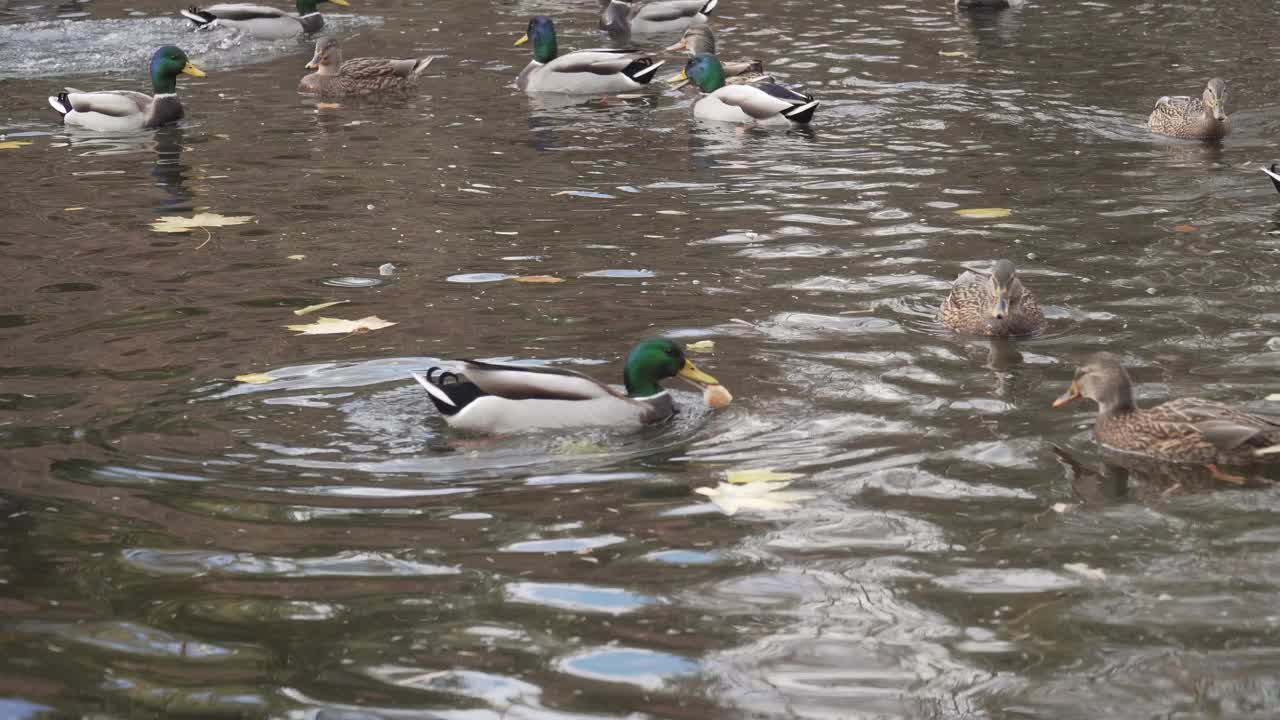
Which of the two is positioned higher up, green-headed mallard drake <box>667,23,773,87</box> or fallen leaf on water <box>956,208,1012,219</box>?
green-headed mallard drake <box>667,23,773,87</box>

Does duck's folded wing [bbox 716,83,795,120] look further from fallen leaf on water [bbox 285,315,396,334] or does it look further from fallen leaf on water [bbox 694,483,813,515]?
fallen leaf on water [bbox 694,483,813,515]

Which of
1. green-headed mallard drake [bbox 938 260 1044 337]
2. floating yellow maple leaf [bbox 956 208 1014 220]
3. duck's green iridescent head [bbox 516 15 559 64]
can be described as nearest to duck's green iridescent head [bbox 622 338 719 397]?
green-headed mallard drake [bbox 938 260 1044 337]

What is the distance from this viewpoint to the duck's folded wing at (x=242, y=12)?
21.3 m

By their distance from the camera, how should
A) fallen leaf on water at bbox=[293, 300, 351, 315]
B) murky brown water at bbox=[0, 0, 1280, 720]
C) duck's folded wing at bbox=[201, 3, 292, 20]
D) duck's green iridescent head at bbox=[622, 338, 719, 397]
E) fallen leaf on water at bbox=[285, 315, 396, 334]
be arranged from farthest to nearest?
duck's folded wing at bbox=[201, 3, 292, 20], fallen leaf on water at bbox=[293, 300, 351, 315], fallen leaf on water at bbox=[285, 315, 396, 334], duck's green iridescent head at bbox=[622, 338, 719, 397], murky brown water at bbox=[0, 0, 1280, 720]

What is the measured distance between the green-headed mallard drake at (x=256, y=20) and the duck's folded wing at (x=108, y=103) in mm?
5722

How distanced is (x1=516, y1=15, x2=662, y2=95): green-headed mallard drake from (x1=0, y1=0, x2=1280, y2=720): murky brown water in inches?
96.6

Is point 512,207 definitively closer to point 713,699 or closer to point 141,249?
point 141,249

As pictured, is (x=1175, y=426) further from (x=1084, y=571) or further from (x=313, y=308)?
(x=313, y=308)

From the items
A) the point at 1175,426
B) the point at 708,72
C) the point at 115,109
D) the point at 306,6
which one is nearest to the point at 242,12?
the point at 306,6

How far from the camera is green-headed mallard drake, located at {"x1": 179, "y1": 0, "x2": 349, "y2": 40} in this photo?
21344 millimetres

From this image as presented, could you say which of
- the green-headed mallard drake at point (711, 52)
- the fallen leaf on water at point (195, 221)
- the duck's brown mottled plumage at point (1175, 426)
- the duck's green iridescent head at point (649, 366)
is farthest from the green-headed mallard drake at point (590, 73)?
the duck's brown mottled plumage at point (1175, 426)

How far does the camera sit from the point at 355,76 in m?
17.4

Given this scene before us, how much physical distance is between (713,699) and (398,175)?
9007 mm

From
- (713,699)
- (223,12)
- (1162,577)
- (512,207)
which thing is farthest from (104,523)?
(223,12)
